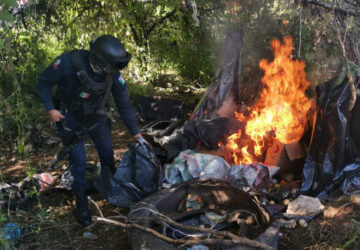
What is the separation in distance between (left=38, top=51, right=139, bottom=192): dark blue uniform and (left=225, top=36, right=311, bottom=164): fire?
1.51 meters

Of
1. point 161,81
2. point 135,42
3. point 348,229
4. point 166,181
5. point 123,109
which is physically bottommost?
point 348,229

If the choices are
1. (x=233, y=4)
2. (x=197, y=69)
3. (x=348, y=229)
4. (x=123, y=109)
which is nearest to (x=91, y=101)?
(x=123, y=109)

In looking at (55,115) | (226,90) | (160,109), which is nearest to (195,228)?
(55,115)

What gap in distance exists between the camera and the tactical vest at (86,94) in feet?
9.43

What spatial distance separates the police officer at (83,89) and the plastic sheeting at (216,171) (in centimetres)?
80

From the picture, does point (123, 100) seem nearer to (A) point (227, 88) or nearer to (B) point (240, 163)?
(B) point (240, 163)

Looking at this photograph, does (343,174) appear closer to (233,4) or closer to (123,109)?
(123,109)

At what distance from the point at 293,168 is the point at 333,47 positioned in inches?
70.2

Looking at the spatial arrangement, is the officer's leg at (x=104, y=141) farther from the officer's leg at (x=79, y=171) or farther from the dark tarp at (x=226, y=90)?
the dark tarp at (x=226, y=90)

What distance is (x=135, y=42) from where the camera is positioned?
6965 mm

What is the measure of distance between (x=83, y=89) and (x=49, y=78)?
1.04 ft

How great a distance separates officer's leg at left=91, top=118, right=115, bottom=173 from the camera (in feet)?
10.9

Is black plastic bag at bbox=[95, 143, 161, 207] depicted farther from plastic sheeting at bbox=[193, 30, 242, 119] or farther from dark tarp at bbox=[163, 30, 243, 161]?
plastic sheeting at bbox=[193, 30, 242, 119]

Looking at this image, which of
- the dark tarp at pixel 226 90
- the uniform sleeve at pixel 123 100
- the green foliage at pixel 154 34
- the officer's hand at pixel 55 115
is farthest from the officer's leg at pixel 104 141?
the green foliage at pixel 154 34
